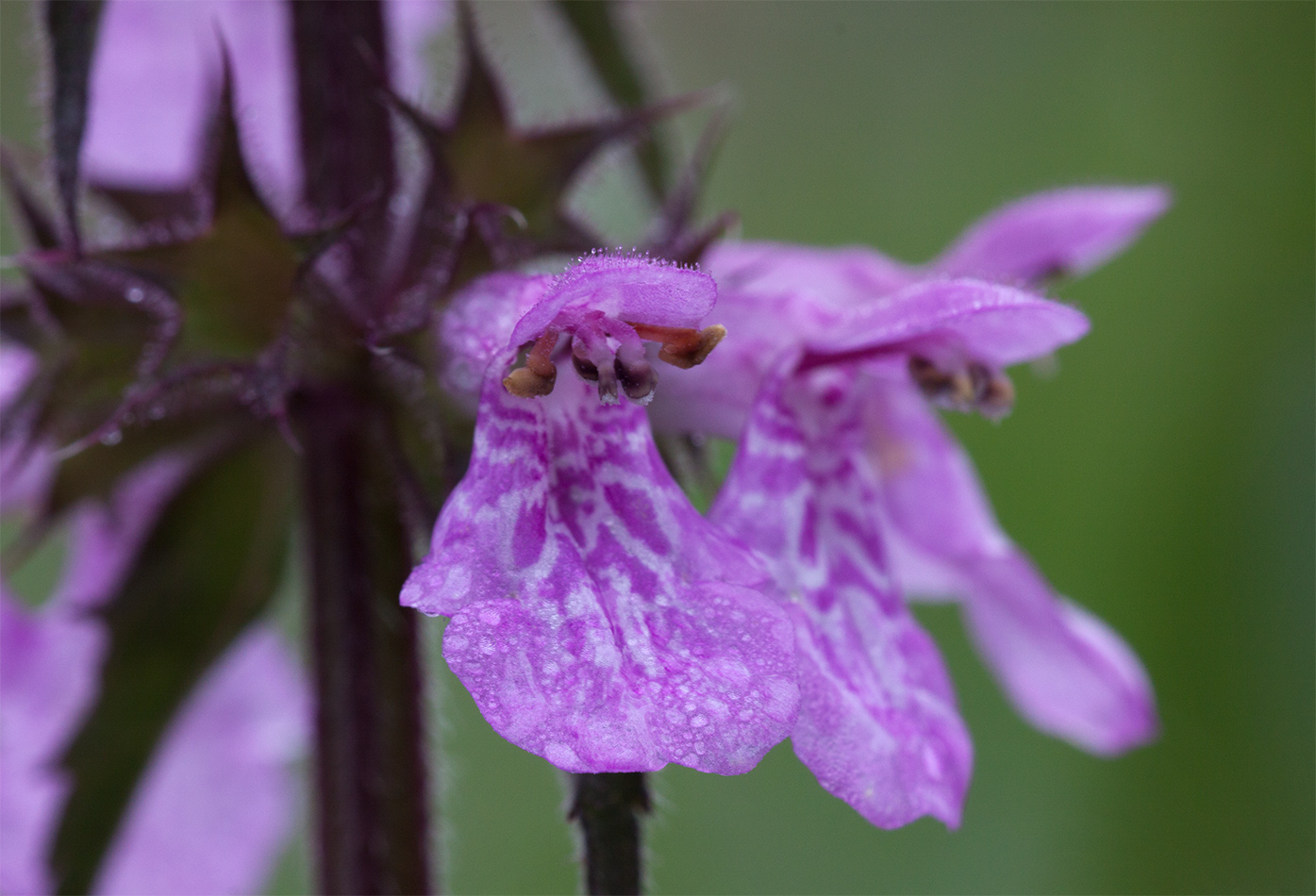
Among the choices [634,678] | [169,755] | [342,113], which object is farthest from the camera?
[169,755]

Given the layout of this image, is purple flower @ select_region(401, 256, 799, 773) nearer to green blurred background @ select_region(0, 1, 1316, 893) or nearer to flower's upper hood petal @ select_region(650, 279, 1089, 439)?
flower's upper hood petal @ select_region(650, 279, 1089, 439)

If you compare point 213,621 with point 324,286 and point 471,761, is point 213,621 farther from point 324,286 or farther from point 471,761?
point 471,761

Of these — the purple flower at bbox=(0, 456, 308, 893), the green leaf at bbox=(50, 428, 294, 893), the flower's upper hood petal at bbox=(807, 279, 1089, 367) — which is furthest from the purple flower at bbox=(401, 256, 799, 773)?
the purple flower at bbox=(0, 456, 308, 893)

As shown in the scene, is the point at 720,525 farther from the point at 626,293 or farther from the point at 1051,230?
the point at 1051,230

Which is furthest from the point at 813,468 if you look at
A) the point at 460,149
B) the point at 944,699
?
the point at 460,149

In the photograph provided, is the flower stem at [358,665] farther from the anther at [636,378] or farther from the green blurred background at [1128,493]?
the green blurred background at [1128,493]

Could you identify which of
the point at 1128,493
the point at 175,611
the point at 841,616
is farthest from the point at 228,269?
the point at 1128,493

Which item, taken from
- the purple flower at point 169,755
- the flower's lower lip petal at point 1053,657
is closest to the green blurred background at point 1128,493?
the purple flower at point 169,755
